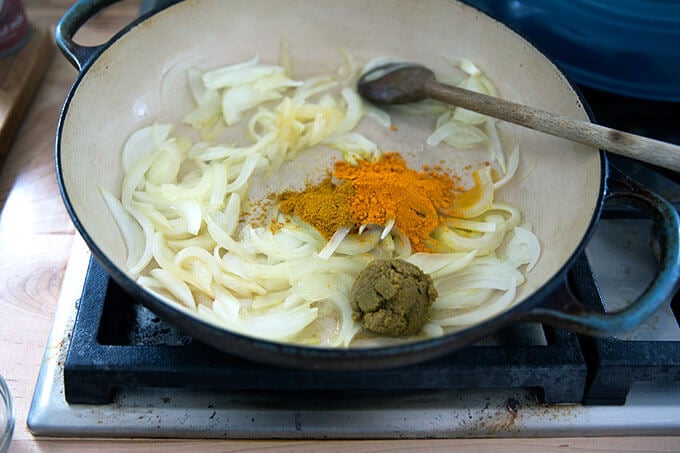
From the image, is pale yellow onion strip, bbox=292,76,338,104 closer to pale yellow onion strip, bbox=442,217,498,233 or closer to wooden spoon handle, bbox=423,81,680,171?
wooden spoon handle, bbox=423,81,680,171

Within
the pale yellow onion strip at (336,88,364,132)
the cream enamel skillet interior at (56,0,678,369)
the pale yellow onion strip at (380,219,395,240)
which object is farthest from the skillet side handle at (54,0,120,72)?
the pale yellow onion strip at (380,219,395,240)

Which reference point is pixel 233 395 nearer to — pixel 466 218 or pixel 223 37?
pixel 466 218

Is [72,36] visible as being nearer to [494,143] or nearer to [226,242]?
[226,242]

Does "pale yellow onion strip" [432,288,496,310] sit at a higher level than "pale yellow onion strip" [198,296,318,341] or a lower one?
higher

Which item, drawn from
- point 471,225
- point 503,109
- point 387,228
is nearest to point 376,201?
point 387,228

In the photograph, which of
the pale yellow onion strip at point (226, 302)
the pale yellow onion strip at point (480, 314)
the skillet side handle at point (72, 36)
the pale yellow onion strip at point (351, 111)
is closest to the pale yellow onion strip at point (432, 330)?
the pale yellow onion strip at point (480, 314)

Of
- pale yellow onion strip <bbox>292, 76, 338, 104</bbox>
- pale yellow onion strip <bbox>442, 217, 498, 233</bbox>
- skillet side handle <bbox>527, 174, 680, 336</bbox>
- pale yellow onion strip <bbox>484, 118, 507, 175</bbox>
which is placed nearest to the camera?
skillet side handle <bbox>527, 174, 680, 336</bbox>

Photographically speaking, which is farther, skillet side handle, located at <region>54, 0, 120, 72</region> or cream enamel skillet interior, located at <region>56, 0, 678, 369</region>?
skillet side handle, located at <region>54, 0, 120, 72</region>

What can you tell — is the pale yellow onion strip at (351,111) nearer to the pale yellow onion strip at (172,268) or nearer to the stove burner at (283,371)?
the pale yellow onion strip at (172,268)
